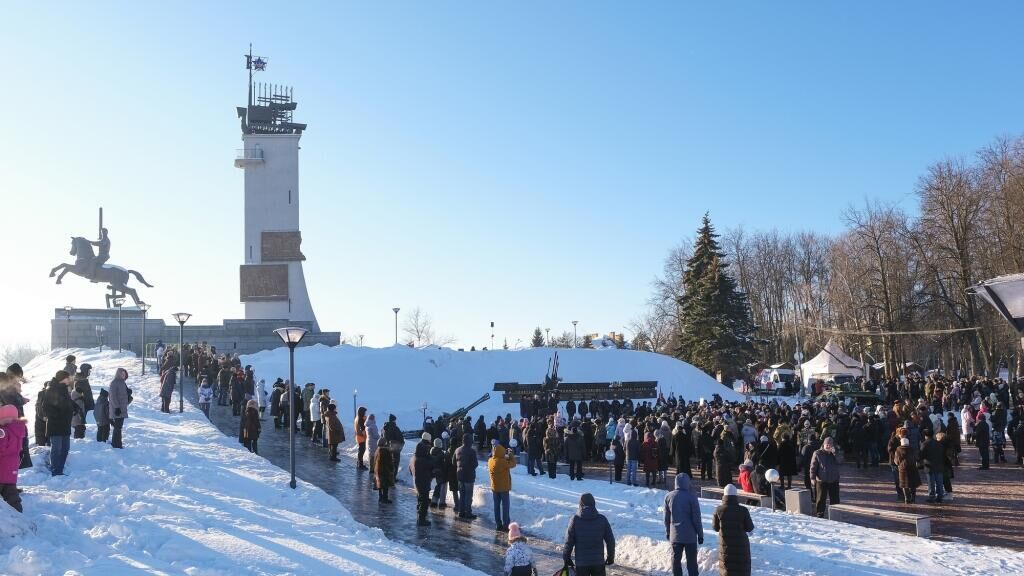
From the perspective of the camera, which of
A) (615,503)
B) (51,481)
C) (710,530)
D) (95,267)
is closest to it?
(710,530)

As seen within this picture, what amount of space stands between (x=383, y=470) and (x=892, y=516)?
806 cm

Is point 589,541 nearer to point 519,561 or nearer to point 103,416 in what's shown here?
point 519,561

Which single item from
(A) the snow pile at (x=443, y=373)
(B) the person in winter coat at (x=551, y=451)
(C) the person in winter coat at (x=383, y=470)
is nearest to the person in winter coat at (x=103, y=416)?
(C) the person in winter coat at (x=383, y=470)

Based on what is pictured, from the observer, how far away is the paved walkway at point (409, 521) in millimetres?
10836

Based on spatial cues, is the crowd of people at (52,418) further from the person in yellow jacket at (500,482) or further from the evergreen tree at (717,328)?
the evergreen tree at (717,328)

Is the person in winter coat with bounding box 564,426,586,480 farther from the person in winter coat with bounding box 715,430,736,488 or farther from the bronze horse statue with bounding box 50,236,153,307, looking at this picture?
the bronze horse statue with bounding box 50,236,153,307

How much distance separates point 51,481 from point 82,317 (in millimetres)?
33645

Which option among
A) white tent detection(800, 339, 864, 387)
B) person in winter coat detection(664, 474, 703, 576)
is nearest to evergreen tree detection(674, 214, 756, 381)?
white tent detection(800, 339, 864, 387)

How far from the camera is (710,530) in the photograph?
1067 centimetres

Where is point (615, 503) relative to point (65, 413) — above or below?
below

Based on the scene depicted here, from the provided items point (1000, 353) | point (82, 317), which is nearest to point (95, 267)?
point (82, 317)

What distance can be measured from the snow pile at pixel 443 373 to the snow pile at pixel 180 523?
18.4 metres

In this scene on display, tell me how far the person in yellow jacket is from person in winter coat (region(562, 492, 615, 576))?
441cm

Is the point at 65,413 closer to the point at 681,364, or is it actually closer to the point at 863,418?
the point at 863,418
